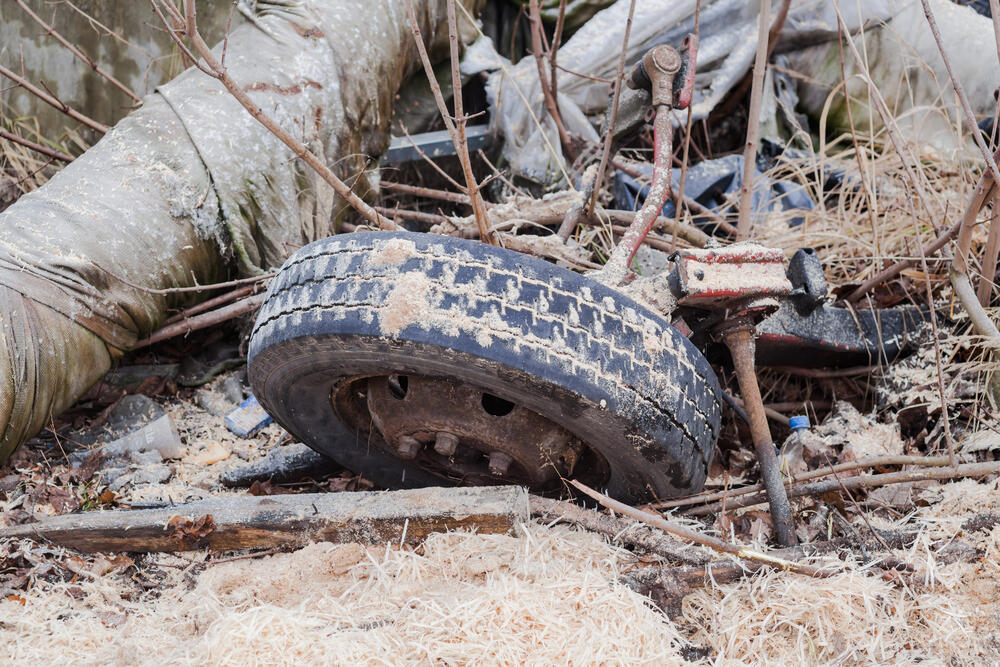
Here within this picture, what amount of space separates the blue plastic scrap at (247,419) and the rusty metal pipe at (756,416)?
1493 mm

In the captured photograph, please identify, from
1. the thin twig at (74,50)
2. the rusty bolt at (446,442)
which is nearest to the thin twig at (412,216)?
the thin twig at (74,50)

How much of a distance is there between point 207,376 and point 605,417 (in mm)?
1762

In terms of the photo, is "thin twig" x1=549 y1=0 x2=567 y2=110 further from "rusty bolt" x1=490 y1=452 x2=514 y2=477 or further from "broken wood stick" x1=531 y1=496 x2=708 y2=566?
"broken wood stick" x1=531 y1=496 x2=708 y2=566

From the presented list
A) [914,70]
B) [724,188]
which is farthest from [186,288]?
[914,70]


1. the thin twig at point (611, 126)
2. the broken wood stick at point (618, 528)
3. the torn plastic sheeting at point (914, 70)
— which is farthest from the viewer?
the torn plastic sheeting at point (914, 70)

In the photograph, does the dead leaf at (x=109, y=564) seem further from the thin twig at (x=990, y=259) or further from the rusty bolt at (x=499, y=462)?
the thin twig at (x=990, y=259)

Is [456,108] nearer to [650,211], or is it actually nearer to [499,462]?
[650,211]

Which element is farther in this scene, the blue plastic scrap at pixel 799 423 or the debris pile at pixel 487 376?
the blue plastic scrap at pixel 799 423

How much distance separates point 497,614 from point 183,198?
1.86 m

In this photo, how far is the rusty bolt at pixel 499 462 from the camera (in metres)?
1.93

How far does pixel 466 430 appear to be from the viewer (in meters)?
1.92

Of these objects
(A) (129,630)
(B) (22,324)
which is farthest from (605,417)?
(B) (22,324)

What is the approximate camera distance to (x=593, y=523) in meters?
1.84

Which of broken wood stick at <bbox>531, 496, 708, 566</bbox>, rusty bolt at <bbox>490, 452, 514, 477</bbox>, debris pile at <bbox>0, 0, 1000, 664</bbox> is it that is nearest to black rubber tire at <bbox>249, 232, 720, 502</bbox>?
debris pile at <bbox>0, 0, 1000, 664</bbox>
